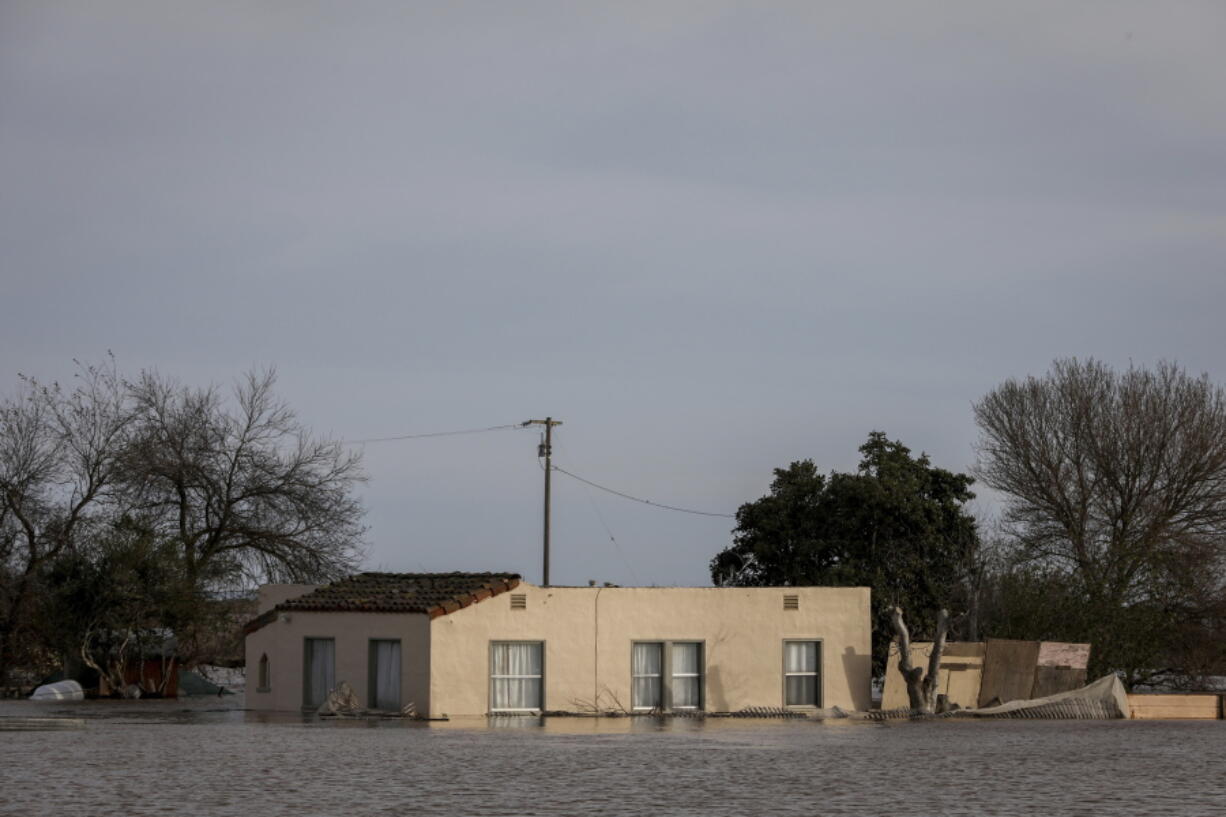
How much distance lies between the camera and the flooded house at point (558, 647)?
36062mm

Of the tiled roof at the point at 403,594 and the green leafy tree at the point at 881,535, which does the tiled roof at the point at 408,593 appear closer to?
the tiled roof at the point at 403,594

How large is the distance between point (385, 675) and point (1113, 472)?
24.1 meters

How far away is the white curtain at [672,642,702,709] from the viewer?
38.2m

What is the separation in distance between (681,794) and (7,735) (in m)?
14.8

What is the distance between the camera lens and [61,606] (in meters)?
45.7

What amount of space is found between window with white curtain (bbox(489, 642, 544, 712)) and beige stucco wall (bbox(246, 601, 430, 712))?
171 cm

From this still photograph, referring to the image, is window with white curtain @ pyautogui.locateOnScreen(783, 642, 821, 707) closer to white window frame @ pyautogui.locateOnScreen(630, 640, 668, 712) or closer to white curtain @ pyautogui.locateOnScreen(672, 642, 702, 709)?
white curtain @ pyautogui.locateOnScreen(672, 642, 702, 709)

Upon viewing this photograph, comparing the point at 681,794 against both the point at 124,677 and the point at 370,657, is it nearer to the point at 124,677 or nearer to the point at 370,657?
the point at 370,657

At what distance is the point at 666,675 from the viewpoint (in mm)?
38031

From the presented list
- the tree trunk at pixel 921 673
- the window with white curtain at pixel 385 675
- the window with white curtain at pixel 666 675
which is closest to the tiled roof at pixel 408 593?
the window with white curtain at pixel 385 675

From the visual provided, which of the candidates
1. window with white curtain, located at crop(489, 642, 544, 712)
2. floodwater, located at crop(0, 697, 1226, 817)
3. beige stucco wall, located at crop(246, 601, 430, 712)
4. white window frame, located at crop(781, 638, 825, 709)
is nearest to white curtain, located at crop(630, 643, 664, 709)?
window with white curtain, located at crop(489, 642, 544, 712)

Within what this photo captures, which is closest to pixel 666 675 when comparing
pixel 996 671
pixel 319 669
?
pixel 319 669

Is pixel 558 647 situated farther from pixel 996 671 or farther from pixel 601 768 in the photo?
pixel 601 768

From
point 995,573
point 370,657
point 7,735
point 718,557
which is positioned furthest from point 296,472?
point 7,735
